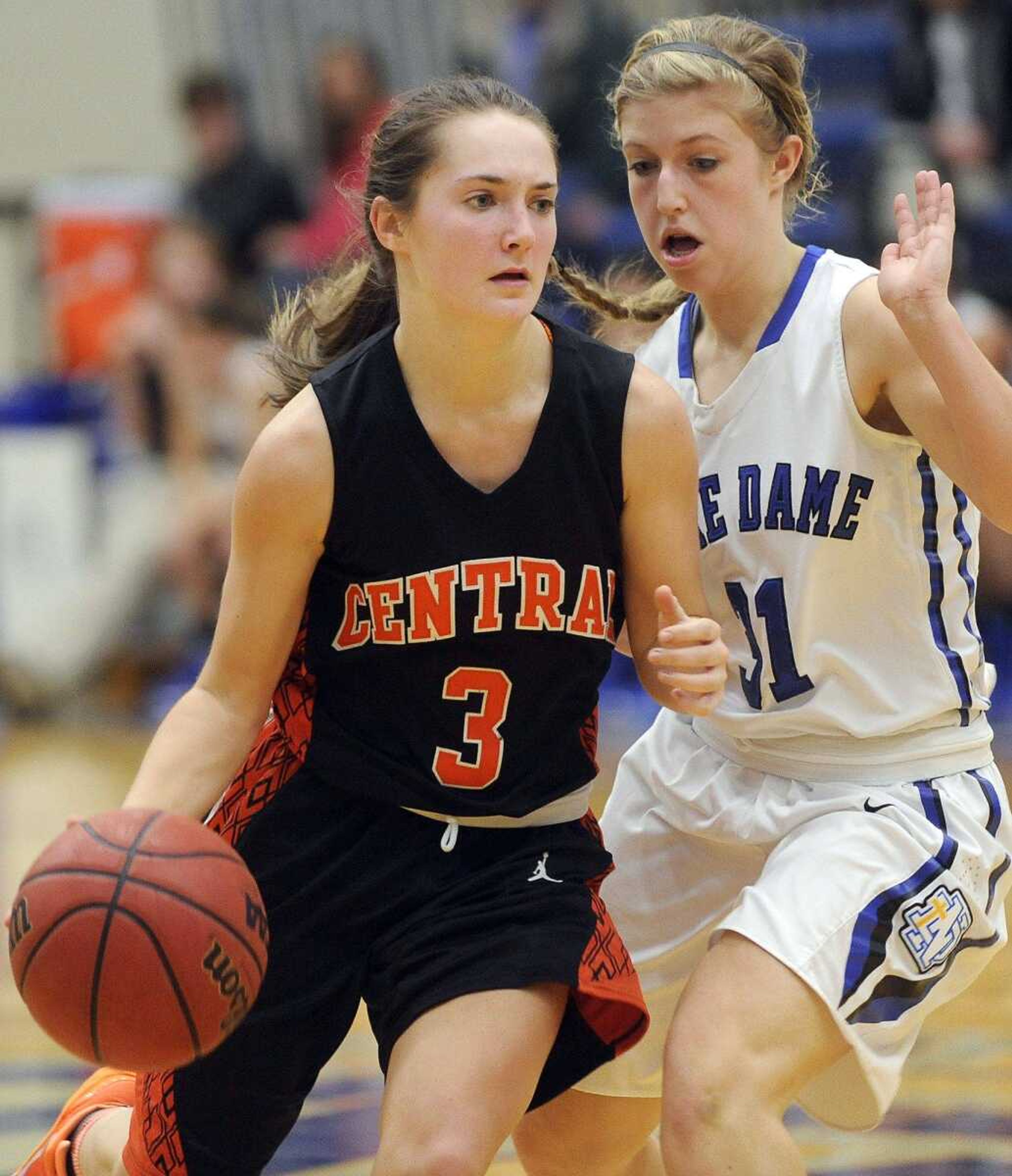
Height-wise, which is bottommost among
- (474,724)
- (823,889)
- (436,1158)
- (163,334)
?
(163,334)

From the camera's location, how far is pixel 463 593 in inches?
126

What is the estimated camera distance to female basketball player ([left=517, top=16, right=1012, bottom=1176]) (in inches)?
124

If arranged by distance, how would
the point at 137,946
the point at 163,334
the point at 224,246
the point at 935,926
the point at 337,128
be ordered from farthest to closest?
the point at 224,246, the point at 337,128, the point at 163,334, the point at 935,926, the point at 137,946

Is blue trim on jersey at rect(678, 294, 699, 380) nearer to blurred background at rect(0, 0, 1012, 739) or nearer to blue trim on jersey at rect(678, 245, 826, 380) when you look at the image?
blue trim on jersey at rect(678, 245, 826, 380)

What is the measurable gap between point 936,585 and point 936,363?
0.45 meters

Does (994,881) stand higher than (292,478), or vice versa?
(292,478)

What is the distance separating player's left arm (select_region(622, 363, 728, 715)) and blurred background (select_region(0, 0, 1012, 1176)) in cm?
516

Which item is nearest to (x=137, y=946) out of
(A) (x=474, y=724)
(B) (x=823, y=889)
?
(A) (x=474, y=724)

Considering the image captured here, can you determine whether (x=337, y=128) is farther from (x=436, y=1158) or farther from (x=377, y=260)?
(x=436, y=1158)

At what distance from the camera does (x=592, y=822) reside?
3420 mm

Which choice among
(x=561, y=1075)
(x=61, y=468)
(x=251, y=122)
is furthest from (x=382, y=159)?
(x=251, y=122)

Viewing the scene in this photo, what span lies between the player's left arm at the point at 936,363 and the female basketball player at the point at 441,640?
36 centimetres

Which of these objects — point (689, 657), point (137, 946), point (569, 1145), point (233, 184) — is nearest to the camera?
point (137, 946)

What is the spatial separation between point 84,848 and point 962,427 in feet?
4.75
